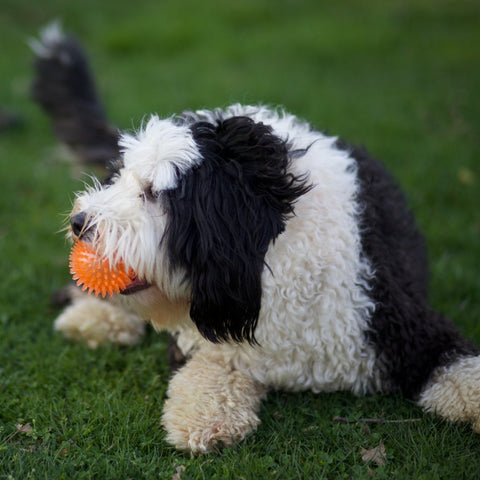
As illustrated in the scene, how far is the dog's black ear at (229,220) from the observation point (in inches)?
84.0

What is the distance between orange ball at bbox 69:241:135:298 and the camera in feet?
7.14

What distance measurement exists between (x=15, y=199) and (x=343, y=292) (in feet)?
9.77

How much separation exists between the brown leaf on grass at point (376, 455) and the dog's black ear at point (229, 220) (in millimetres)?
643

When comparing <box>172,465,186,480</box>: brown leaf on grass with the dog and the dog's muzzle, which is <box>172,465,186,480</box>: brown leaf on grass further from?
the dog's muzzle

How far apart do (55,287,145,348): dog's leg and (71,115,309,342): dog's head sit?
89 cm

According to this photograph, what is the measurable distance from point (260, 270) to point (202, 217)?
28 centimetres

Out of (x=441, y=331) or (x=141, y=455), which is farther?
(x=441, y=331)

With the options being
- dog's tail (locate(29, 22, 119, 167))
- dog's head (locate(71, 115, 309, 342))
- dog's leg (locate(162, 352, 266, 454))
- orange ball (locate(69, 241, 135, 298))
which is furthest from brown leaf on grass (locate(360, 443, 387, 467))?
dog's tail (locate(29, 22, 119, 167))

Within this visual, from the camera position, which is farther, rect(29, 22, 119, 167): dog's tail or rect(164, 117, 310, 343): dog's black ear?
rect(29, 22, 119, 167): dog's tail

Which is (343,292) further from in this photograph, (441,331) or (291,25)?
(291,25)

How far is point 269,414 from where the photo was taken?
2549 millimetres

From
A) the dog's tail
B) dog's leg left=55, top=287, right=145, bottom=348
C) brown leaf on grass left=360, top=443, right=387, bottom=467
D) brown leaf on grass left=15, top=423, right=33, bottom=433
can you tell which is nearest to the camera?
brown leaf on grass left=360, top=443, right=387, bottom=467

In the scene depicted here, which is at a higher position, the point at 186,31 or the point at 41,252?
the point at 186,31

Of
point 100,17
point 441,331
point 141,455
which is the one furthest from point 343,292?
point 100,17
